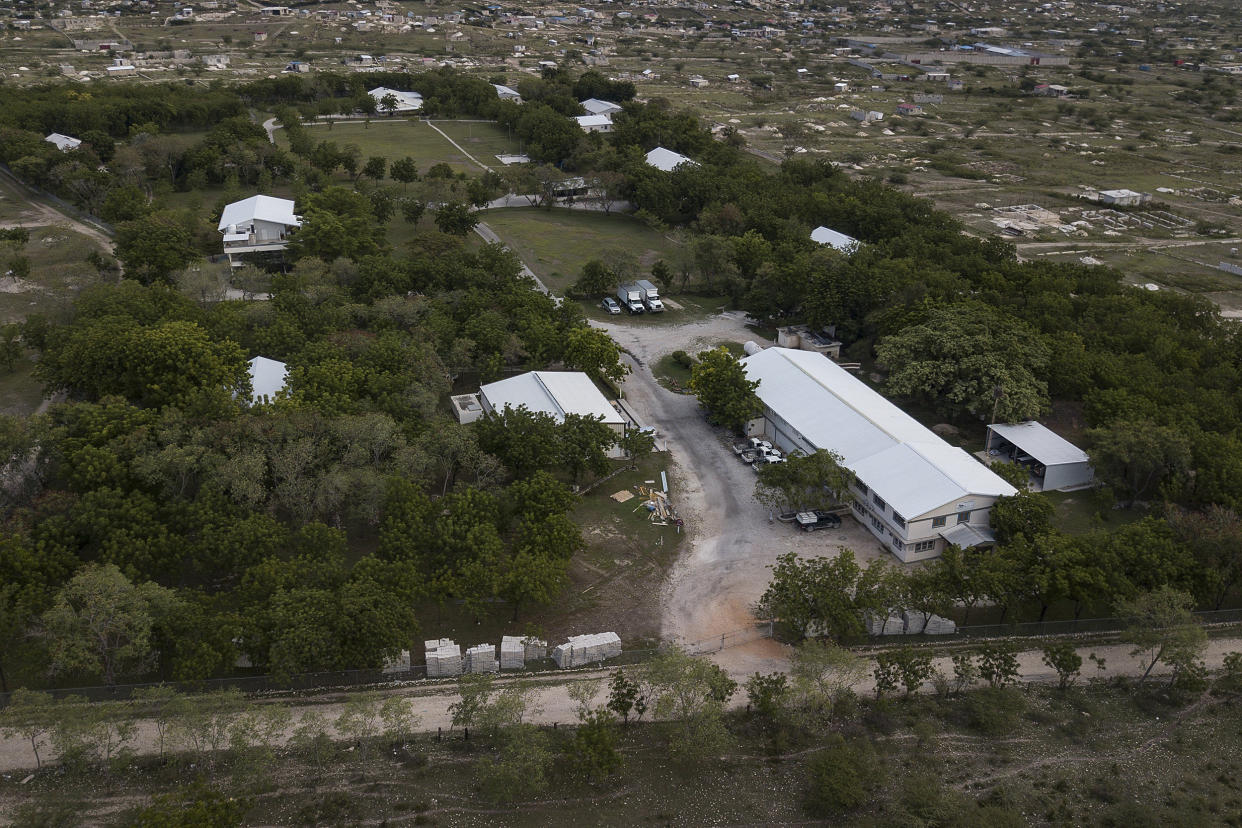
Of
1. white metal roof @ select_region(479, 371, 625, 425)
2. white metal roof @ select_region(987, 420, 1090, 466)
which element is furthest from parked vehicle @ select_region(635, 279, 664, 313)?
white metal roof @ select_region(987, 420, 1090, 466)

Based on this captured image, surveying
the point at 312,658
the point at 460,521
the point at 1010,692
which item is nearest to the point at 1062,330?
the point at 1010,692

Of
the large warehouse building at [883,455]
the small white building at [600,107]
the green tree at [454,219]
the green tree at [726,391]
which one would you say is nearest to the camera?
the large warehouse building at [883,455]

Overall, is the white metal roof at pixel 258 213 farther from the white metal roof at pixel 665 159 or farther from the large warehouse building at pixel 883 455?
the large warehouse building at pixel 883 455

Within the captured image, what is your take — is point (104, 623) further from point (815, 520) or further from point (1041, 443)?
point (1041, 443)

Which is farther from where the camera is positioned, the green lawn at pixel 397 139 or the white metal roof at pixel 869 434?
the green lawn at pixel 397 139

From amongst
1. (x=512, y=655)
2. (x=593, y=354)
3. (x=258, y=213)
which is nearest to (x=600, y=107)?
(x=258, y=213)

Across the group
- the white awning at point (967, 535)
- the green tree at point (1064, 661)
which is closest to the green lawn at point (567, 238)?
the white awning at point (967, 535)

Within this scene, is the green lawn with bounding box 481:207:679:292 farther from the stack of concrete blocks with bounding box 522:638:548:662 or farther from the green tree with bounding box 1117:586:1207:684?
the green tree with bounding box 1117:586:1207:684
